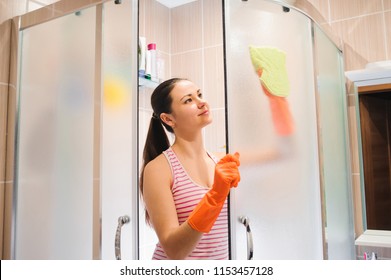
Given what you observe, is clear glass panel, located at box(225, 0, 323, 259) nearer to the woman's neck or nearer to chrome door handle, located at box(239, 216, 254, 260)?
chrome door handle, located at box(239, 216, 254, 260)

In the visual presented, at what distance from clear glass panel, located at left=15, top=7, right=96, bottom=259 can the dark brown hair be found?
0.21 m

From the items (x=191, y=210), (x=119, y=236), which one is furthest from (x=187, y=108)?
(x=119, y=236)

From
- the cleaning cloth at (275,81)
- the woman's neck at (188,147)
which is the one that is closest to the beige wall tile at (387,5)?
the cleaning cloth at (275,81)

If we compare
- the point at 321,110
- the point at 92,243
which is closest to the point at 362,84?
the point at 321,110

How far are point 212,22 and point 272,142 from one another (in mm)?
1001

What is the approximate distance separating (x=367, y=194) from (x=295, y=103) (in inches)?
20.4

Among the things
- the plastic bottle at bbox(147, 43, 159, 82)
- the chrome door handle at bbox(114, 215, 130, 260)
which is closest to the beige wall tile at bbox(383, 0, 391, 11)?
the plastic bottle at bbox(147, 43, 159, 82)

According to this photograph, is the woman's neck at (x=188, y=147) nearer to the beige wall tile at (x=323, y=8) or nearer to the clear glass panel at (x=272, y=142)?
the clear glass panel at (x=272, y=142)

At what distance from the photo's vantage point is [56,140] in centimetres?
110

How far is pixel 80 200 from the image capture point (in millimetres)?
1010

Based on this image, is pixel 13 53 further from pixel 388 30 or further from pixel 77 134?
pixel 388 30
